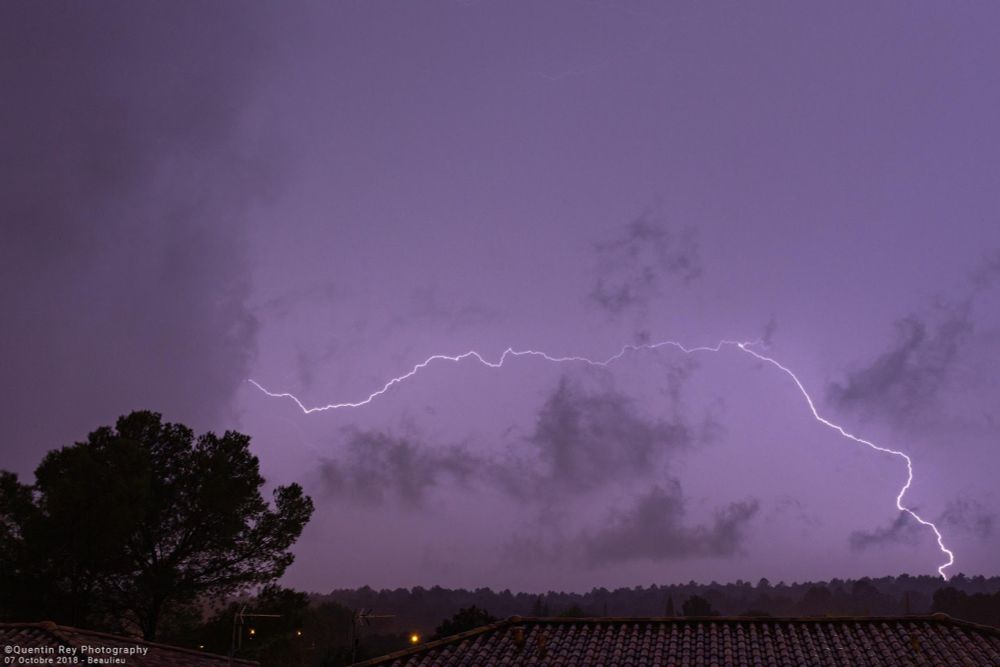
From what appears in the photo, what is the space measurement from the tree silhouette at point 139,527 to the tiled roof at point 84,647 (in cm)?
660

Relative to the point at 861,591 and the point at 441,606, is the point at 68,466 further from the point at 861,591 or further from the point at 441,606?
the point at 861,591

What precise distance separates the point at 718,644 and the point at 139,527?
68.4ft

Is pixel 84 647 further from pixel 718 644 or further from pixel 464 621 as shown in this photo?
pixel 464 621

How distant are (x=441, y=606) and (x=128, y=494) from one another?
12547 cm

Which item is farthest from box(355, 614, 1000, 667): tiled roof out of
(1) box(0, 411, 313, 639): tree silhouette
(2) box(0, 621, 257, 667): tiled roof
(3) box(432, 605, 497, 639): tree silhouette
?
(3) box(432, 605, 497, 639): tree silhouette

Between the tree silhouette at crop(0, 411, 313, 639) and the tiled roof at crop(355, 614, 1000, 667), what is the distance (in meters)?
13.2

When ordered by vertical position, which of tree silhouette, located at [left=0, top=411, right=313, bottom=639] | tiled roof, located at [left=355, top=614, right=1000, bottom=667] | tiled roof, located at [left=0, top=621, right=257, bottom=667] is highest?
tree silhouette, located at [left=0, top=411, right=313, bottom=639]

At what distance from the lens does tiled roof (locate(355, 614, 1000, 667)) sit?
17.4 m

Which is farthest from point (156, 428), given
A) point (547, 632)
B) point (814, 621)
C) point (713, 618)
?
point (814, 621)

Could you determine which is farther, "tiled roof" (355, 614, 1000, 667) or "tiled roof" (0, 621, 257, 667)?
"tiled roof" (0, 621, 257, 667)

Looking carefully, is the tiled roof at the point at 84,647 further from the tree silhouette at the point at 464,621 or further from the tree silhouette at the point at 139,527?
the tree silhouette at the point at 464,621

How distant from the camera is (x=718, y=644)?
60.1ft

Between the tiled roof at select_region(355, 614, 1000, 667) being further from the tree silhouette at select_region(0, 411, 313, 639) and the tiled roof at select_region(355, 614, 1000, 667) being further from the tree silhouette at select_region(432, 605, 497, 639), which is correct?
the tree silhouette at select_region(432, 605, 497, 639)

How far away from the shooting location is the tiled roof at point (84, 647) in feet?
61.8
